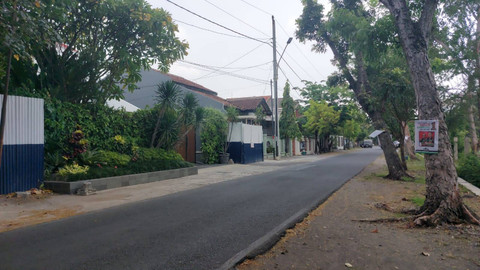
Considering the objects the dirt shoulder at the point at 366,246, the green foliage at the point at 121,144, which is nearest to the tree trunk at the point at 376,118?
the dirt shoulder at the point at 366,246

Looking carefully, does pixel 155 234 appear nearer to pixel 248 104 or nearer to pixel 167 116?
pixel 167 116

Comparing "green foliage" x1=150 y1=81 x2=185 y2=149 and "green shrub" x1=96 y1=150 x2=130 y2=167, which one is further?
"green foliage" x1=150 y1=81 x2=185 y2=149

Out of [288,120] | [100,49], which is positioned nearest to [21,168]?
[100,49]

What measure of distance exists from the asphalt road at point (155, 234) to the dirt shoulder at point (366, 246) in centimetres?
62

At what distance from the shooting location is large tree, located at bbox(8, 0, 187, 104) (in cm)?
1199

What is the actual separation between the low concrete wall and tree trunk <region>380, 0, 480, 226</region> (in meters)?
9.07

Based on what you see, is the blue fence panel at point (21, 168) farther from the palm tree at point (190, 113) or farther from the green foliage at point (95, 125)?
the palm tree at point (190, 113)

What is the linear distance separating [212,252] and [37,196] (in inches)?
280

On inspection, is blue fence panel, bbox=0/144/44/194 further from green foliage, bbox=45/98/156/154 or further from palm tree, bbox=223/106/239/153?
palm tree, bbox=223/106/239/153

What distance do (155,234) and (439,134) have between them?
577 centimetres

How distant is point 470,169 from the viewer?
13.9 metres

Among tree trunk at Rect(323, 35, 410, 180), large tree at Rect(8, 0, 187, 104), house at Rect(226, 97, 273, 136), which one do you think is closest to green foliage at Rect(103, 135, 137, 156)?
large tree at Rect(8, 0, 187, 104)

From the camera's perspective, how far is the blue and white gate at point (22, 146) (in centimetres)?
931

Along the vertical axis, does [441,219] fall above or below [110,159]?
below
